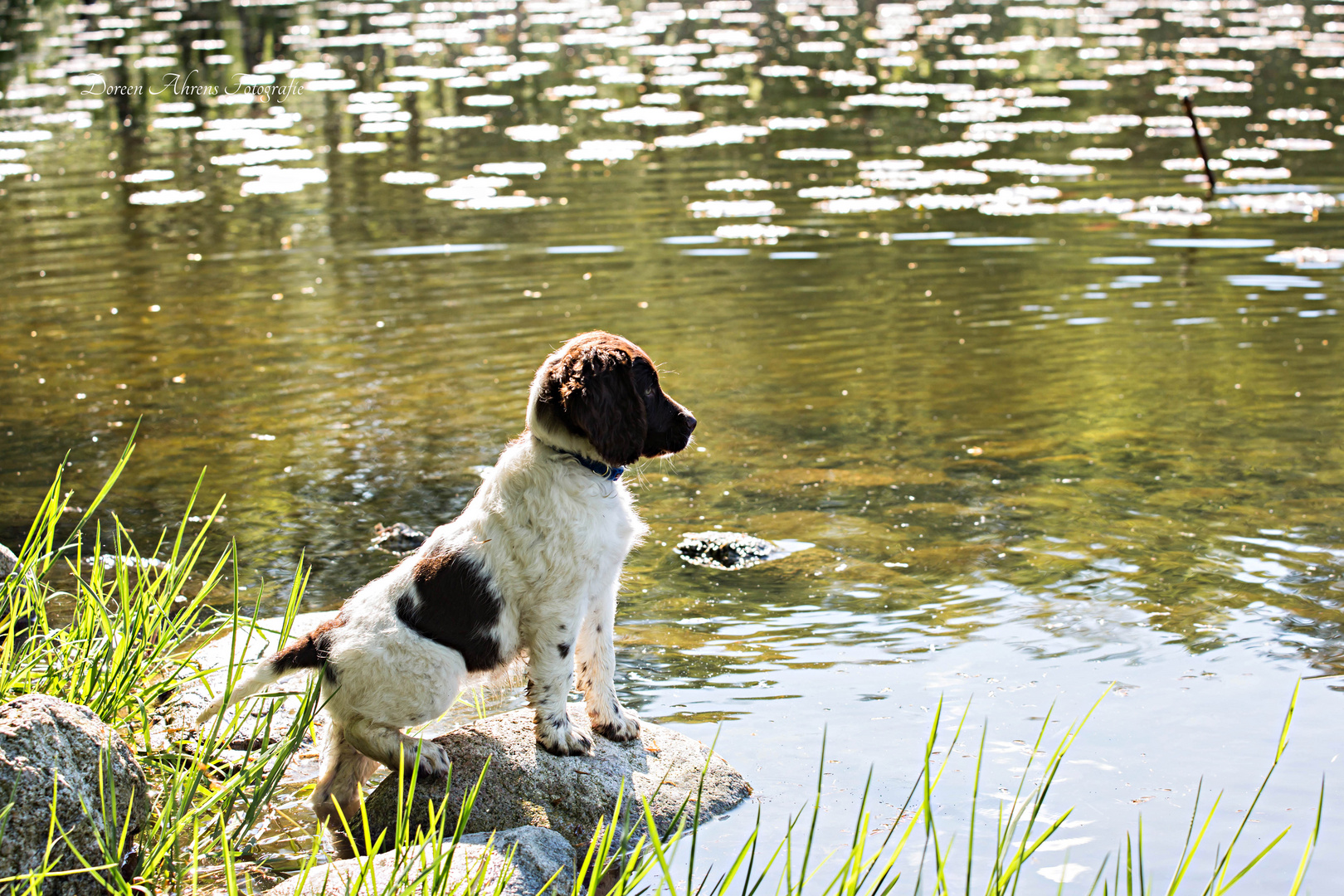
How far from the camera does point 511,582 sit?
4281 millimetres

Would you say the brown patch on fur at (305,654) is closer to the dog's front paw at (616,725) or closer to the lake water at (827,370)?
the dog's front paw at (616,725)

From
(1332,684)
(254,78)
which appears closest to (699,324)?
(1332,684)

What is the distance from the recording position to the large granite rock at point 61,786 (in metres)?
3.44

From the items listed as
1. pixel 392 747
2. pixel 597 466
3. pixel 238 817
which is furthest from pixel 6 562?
pixel 597 466

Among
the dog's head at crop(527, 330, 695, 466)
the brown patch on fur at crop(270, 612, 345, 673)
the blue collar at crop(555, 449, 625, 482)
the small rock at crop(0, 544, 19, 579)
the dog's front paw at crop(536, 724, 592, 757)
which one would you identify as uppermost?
the dog's head at crop(527, 330, 695, 466)

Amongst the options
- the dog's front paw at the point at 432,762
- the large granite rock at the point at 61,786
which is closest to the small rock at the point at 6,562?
the large granite rock at the point at 61,786

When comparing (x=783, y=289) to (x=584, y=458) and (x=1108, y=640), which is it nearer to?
(x=1108, y=640)

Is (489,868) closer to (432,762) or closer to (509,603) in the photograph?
(432,762)

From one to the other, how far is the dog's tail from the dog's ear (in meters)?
1.07

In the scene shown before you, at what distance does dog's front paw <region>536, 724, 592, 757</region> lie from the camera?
Result: 4469 millimetres

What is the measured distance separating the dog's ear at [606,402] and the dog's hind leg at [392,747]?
3.60 ft

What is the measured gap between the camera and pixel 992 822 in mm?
4645

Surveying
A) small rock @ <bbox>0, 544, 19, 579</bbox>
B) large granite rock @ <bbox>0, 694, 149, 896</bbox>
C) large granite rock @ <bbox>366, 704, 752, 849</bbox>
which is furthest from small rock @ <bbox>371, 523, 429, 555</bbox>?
large granite rock @ <bbox>0, 694, 149, 896</bbox>

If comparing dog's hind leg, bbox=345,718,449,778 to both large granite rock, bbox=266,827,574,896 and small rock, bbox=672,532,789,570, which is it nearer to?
large granite rock, bbox=266,827,574,896
